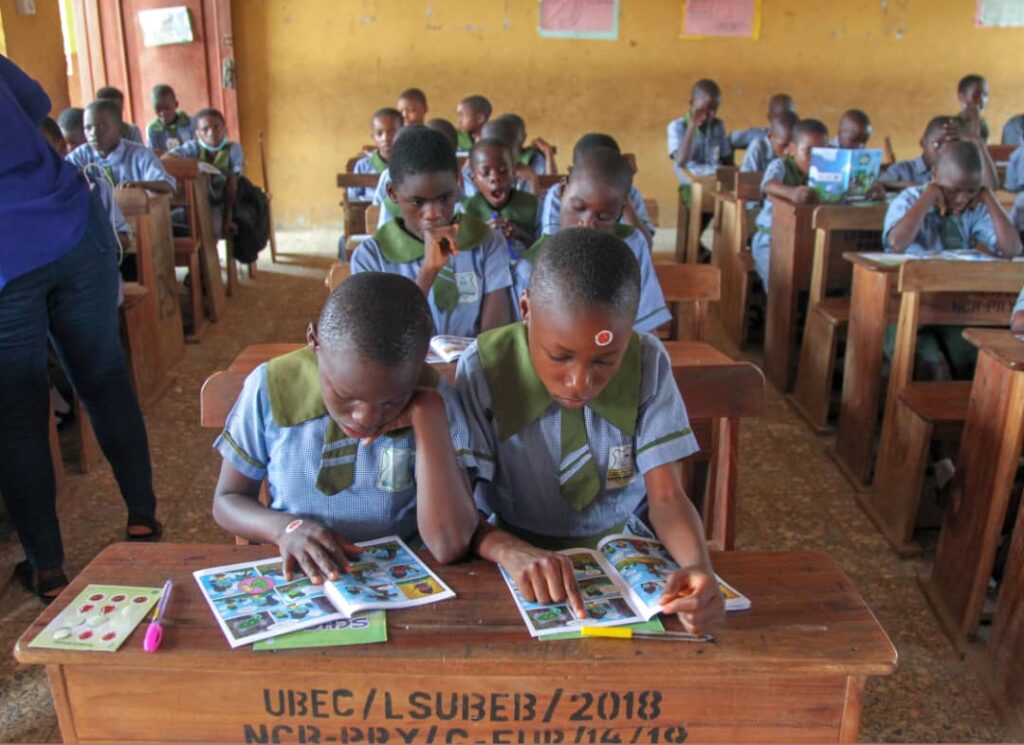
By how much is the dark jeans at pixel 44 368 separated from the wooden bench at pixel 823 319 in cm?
257

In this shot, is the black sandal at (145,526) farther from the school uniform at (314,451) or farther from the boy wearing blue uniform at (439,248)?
the school uniform at (314,451)

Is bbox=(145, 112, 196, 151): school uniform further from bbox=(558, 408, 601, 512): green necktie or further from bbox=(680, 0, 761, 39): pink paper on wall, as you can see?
bbox=(558, 408, 601, 512): green necktie

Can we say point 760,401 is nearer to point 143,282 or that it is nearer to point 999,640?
point 999,640

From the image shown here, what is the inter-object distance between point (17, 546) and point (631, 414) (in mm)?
2168

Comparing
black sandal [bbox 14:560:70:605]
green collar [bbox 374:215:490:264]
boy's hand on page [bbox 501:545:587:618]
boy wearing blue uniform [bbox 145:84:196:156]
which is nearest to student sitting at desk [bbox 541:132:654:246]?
green collar [bbox 374:215:490:264]

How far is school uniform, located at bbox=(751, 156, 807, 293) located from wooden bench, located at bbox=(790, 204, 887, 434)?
50 centimetres

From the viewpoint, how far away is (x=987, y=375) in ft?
7.48

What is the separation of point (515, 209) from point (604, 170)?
1.04 metres

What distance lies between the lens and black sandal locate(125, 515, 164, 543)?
273 centimetres

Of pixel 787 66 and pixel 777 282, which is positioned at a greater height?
pixel 787 66

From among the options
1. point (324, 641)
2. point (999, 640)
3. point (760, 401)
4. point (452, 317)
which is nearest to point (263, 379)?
point (324, 641)

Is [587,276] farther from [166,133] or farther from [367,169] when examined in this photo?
[166,133]

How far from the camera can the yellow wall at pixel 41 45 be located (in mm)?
4969

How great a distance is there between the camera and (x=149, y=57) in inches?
300
